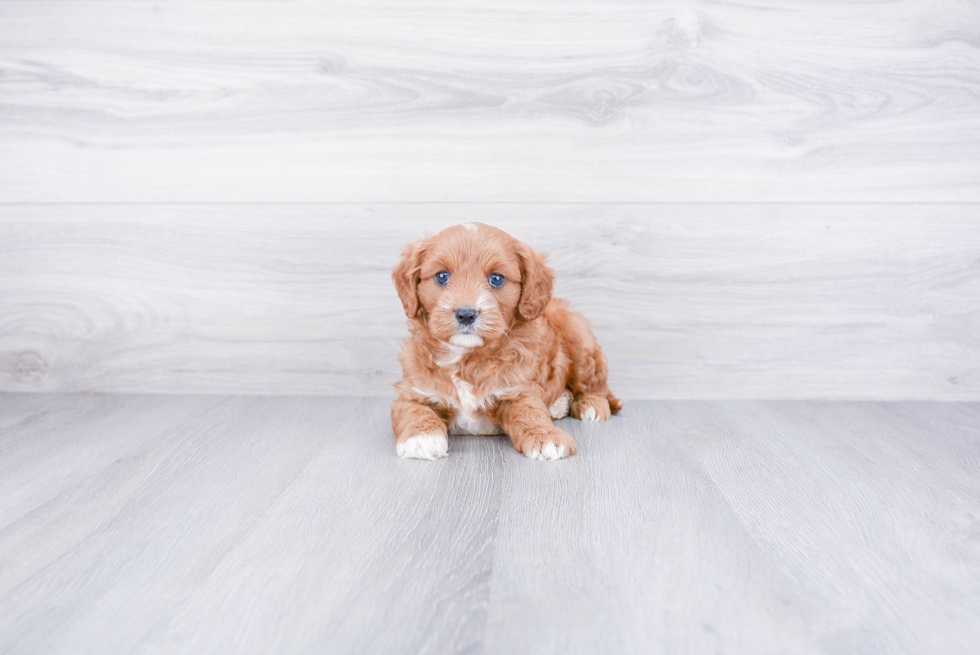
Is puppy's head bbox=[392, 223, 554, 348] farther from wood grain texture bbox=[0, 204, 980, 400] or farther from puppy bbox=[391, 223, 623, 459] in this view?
wood grain texture bbox=[0, 204, 980, 400]

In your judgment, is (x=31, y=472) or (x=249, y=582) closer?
(x=249, y=582)

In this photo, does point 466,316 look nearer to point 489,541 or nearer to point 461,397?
point 461,397

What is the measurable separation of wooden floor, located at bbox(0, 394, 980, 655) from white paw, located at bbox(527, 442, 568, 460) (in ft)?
0.09

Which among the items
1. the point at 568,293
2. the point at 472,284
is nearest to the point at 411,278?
the point at 472,284

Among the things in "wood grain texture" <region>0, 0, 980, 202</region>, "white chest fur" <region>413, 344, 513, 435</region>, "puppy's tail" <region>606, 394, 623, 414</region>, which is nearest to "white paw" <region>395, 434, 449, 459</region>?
"white chest fur" <region>413, 344, 513, 435</region>

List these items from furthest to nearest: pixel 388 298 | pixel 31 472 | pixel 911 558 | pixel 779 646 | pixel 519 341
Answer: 1. pixel 388 298
2. pixel 519 341
3. pixel 31 472
4. pixel 911 558
5. pixel 779 646

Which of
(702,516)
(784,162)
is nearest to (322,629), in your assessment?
(702,516)

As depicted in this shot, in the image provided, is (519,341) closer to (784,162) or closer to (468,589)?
(468,589)

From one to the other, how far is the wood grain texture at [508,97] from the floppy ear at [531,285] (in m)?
0.56

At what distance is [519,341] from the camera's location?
184 cm

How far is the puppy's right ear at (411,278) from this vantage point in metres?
1.79

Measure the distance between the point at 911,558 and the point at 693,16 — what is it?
1.81m

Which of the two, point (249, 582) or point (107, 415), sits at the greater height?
point (249, 582)

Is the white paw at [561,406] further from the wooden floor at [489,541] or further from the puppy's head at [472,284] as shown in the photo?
the puppy's head at [472,284]
